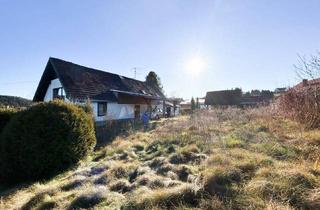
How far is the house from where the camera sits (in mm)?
19188

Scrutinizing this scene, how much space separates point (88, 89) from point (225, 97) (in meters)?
32.8

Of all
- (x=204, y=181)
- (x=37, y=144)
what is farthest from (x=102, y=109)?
(x=204, y=181)

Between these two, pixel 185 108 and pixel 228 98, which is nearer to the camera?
pixel 228 98

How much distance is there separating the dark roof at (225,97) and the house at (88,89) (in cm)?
2522

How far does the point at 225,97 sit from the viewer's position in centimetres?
4766

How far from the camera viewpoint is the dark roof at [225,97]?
154 ft

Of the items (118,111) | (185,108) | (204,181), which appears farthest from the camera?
(185,108)

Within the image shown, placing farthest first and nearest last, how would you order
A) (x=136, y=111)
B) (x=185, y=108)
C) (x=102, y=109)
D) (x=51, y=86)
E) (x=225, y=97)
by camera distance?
(x=185, y=108) < (x=225, y=97) < (x=136, y=111) < (x=102, y=109) < (x=51, y=86)

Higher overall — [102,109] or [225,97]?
[225,97]

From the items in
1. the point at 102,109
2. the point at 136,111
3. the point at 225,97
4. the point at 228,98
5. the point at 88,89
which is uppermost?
the point at 225,97


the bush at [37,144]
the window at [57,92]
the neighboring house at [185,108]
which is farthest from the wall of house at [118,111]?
the neighboring house at [185,108]

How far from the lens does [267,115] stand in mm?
11906

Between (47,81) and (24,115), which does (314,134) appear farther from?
(47,81)

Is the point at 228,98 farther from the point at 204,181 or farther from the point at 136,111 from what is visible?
the point at 204,181
